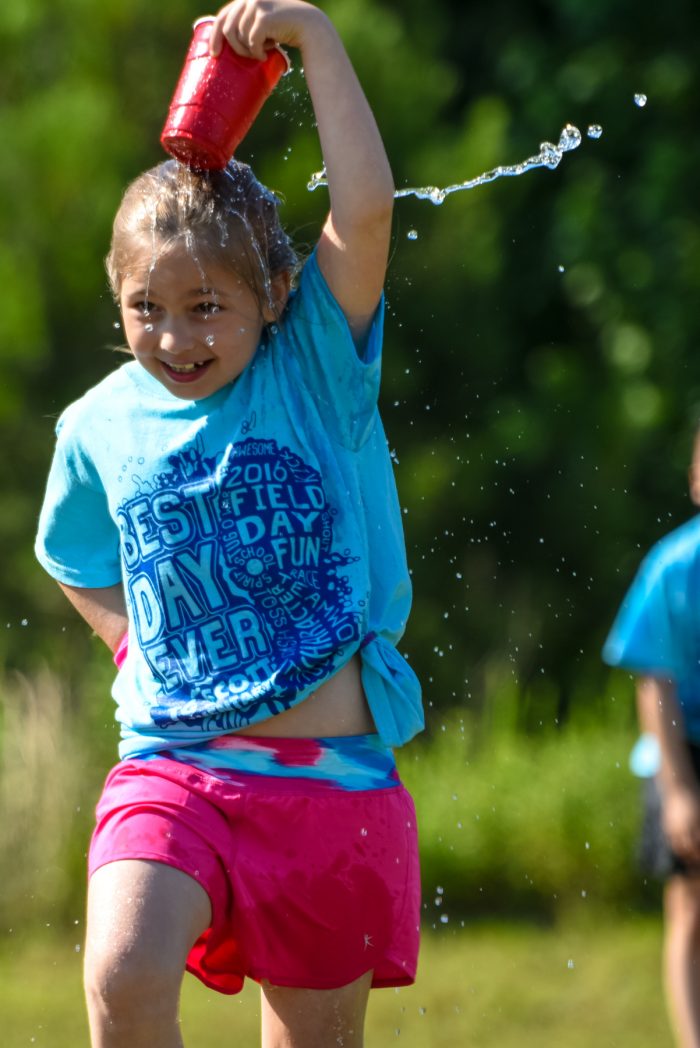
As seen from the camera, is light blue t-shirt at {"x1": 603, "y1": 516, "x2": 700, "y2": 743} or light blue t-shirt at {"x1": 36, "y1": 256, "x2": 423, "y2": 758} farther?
light blue t-shirt at {"x1": 603, "y1": 516, "x2": 700, "y2": 743}

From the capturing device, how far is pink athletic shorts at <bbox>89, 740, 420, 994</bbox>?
2.43 meters

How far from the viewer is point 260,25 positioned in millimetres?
2525

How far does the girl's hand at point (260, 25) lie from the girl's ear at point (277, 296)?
34cm

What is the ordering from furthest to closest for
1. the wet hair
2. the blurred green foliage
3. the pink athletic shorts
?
the blurred green foliage
the wet hair
the pink athletic shorts

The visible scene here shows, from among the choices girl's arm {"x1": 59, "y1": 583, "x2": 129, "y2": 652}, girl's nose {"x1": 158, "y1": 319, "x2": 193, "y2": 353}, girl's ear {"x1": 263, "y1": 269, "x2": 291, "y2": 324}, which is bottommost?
girl's arm {"x1": 59, "y1": 583, "x2": 129, "y2": 652}

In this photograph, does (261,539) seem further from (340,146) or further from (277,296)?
(340,146)

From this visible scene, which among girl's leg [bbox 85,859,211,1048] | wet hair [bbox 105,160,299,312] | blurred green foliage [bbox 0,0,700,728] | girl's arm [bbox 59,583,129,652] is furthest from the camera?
blurred green foliage [bbox 0,0,700,728]

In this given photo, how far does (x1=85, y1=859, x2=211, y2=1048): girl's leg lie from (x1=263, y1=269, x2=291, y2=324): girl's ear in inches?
33.9

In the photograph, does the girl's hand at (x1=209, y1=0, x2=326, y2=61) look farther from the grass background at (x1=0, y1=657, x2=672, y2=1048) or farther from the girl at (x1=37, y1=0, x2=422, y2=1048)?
the grass background at (x1=0, y1=657, x2=672, y2=1048)

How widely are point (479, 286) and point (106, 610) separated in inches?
196

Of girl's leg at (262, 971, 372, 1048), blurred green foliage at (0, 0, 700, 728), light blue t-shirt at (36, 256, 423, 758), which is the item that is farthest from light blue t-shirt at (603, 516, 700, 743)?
blurred green foliage at (0, 0, 700, 728)

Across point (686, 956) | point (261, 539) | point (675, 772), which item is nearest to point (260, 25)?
point (261, 539)

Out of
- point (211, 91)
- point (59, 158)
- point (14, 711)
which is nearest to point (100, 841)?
point (211, 91)

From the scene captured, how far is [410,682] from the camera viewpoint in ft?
8.57
